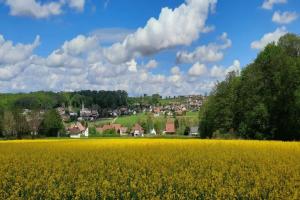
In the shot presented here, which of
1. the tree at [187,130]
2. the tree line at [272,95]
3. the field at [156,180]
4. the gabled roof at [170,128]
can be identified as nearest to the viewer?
the field at [156,180]

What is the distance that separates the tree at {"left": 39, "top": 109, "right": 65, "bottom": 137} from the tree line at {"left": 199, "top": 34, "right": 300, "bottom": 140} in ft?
202

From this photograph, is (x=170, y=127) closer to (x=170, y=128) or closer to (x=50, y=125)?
(x=170, y=128)

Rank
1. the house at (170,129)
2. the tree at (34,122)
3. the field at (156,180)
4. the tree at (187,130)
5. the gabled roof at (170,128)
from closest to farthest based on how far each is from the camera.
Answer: the field at (156,180)
the tree at (34,122)
the tree at (187,130)
the house at (170,129)
the gabled roof at (170,128)

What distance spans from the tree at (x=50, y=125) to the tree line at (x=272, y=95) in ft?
202

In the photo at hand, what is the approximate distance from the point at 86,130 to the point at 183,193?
528 feet

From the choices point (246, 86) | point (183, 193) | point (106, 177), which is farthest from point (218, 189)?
point (246, 86)

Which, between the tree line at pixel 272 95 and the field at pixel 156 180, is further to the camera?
the tree line at pixel 272 95

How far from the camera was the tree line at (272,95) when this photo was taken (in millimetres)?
58666

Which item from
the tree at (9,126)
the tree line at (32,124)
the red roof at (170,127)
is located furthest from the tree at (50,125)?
the red roof at (170,127)

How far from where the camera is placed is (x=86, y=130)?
17362cm

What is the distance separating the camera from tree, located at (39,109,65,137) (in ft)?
404

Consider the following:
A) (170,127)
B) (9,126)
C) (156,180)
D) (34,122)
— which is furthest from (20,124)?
(156,180)

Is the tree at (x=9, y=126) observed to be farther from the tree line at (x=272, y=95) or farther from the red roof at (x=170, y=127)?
the tree line at (x=272, y=95)

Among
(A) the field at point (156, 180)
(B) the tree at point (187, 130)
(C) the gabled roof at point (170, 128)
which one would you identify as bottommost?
(A) the field at point (156, 180)
